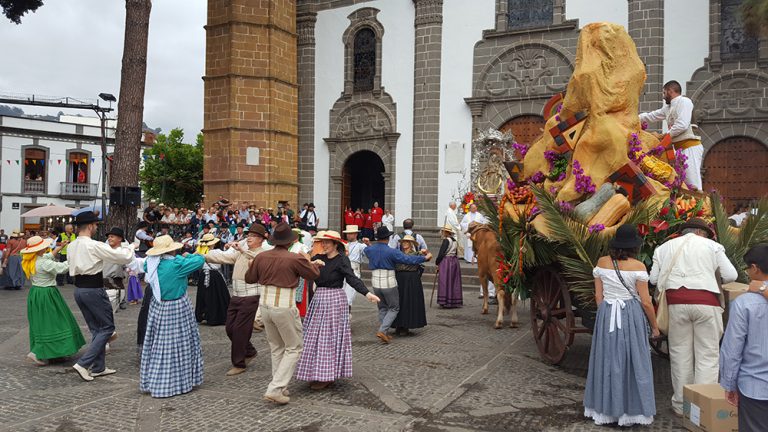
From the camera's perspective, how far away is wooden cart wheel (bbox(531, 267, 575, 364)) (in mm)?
7141

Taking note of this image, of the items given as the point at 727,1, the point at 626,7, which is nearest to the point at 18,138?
the point at 626,7

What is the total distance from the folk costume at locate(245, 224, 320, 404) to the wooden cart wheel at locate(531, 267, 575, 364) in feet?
9.60

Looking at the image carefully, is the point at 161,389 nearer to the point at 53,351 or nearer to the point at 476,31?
the point at 53,351

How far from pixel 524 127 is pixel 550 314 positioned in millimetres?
13206

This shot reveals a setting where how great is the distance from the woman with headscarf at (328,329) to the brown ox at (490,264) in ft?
12.4

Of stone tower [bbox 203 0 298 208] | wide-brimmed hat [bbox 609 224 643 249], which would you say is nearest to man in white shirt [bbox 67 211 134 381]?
wide-brimmed hat [bbox 609 224 643 249]

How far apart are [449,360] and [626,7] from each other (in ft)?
46.5

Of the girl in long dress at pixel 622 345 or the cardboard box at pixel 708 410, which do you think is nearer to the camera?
the cardboard box at pixel 708 410

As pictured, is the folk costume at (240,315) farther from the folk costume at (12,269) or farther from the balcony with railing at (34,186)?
the balcony with railing at (34,186)

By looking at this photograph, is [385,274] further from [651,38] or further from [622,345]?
[651,38]

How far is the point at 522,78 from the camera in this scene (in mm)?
19500

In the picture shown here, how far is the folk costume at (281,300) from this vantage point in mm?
6093

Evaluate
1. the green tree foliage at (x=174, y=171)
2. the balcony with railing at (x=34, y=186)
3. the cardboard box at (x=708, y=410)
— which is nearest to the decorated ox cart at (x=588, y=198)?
the cardboard box at (x=708, y=410)

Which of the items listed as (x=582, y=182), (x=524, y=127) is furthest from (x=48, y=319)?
(x=524, y=127)
